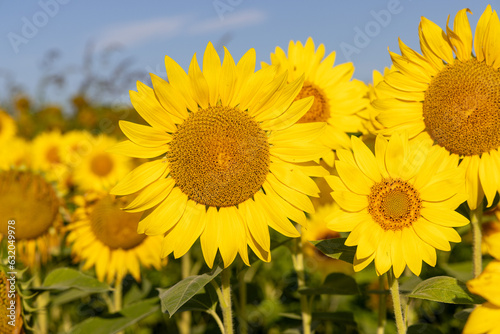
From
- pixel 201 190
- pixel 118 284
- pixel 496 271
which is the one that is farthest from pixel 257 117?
pixel 118 284

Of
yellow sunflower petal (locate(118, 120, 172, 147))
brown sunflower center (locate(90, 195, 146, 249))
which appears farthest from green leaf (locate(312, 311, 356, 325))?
yellow sunflower petal (locate(118, 120, 172, 147))

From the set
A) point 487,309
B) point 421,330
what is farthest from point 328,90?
point 487,309

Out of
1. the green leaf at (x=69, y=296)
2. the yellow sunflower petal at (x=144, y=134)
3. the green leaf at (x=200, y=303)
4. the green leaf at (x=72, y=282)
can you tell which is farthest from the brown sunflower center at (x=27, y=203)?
the yellow sunflower petal at (x=144, y=134)

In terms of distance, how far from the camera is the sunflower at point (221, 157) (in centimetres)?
182

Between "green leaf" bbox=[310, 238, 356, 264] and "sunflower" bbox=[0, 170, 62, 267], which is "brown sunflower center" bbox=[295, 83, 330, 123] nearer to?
"green leaf" bbox=[310, 238, 356, 264]

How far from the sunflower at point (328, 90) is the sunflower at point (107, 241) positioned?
4.33ft

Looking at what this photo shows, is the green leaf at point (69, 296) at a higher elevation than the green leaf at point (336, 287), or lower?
lower

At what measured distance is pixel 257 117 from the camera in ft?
6.29

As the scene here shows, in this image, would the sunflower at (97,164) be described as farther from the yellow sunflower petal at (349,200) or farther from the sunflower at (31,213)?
the yellow sunflower petal at (349,200)

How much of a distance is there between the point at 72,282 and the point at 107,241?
783 mm

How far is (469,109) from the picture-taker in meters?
1.92

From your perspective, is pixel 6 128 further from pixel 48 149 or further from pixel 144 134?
pixel 144 134

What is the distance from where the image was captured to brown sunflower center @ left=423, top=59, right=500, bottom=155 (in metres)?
1.92

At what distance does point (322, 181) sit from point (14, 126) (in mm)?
5602
